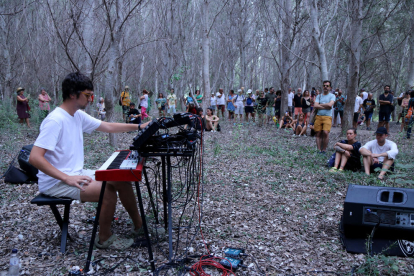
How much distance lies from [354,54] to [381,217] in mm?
7180

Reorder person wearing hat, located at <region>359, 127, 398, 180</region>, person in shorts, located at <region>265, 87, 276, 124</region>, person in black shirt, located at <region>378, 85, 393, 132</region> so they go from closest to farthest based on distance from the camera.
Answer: person wearing hat, located at <region>359, 127, 398, 180</region> < person in black shirt, located at <region>378, 85, 393, 132</region> < person in shorts, located at <region>265, 87, 276, 124</region>

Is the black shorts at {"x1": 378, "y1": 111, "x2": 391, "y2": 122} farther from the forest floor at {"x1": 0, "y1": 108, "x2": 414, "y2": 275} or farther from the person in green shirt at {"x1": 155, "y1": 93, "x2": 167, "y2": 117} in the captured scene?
the person in green shirt at {"x1": 155, "y1": 93, "x2": 167, "y2": 117}

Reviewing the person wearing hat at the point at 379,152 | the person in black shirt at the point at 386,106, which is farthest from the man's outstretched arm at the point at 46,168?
the person in black shirt at the point at 386,106

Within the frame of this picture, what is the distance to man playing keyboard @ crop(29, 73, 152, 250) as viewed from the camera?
2.65 m

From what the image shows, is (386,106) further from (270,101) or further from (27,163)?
(27,163)

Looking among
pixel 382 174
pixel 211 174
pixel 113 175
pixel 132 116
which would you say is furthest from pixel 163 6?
pixel 113 175

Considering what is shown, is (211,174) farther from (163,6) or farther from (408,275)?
(163,6)

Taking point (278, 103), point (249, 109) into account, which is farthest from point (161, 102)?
point (278, 103)

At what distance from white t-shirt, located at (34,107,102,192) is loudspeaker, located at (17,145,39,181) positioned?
1.90 m

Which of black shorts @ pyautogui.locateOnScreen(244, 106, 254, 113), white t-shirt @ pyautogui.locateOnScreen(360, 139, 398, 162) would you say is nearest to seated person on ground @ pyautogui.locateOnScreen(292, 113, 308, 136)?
black shorts @ pyautogui.locateOnScreen(244, 106, 254, 113)

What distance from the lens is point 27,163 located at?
478cm

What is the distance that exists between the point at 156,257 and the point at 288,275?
1228 millimetres

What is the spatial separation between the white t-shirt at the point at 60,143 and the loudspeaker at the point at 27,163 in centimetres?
190

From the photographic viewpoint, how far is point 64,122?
284 cm
